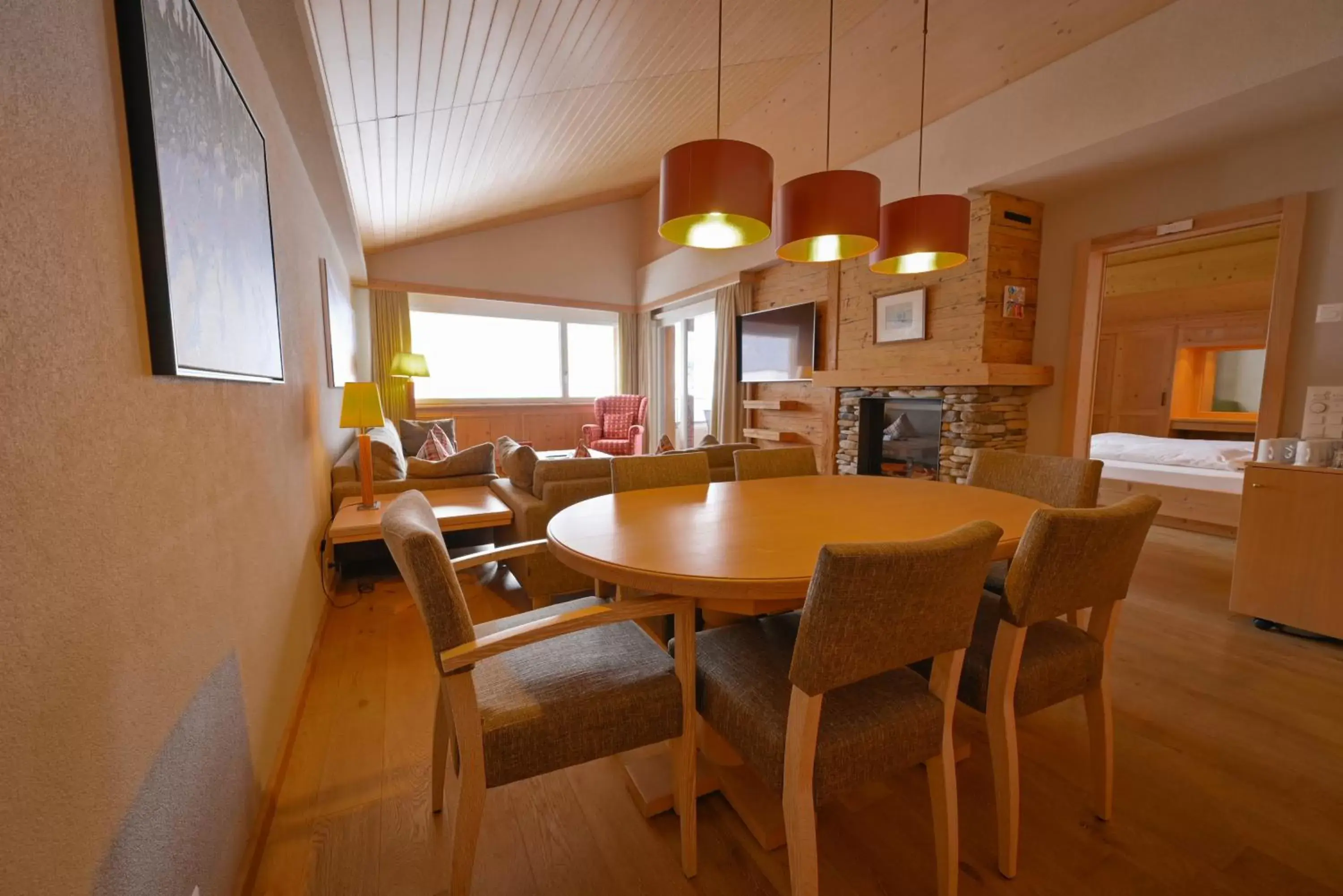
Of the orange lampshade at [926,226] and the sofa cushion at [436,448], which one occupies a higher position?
the orange lampshade at [926,226]

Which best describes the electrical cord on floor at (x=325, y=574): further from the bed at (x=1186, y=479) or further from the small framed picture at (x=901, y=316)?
the bed at (x=1186, y=479)

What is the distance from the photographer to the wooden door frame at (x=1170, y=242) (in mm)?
2514

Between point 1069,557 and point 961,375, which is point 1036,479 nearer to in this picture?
point 1069,557

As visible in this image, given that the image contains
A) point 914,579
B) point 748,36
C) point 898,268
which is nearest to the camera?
point 914,579

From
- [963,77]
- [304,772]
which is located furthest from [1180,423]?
[304,772]

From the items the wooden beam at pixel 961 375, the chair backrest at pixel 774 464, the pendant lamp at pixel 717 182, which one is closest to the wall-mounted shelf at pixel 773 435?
the wooden beam at pixel 961 375

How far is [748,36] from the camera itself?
3.65 meters

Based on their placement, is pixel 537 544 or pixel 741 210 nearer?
pixel 741 210

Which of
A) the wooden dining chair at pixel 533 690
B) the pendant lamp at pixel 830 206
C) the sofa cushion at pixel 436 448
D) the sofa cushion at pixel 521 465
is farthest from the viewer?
the sofa cushion at pixel 436 448

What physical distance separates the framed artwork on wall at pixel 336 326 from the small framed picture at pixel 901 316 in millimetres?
3738

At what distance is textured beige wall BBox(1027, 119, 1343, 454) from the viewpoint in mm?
2412

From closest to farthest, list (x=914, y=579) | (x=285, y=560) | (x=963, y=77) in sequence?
(x=914, y=579)
(x=285, y=560)
(x=963, y=77)

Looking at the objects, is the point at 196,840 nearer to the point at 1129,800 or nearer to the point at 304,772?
the point at 304,772

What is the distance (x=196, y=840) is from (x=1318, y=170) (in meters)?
4.55
